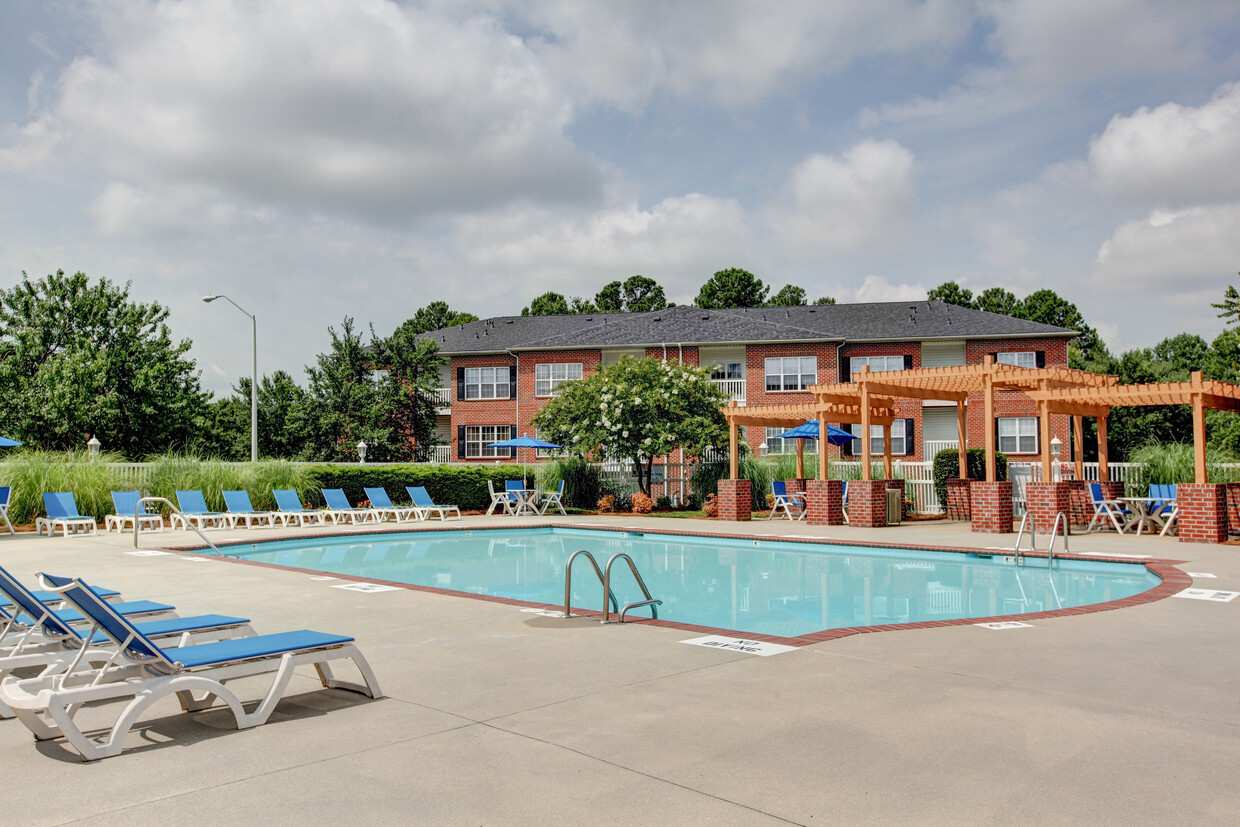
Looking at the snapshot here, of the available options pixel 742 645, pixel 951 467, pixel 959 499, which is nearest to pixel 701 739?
pixel 742 645

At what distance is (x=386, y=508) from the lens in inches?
873

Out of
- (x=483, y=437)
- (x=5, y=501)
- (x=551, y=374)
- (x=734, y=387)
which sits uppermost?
(x=551, y=374)

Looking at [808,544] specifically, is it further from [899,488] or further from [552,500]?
[552,500]

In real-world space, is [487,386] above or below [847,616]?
above

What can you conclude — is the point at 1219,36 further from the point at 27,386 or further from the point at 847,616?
the point at 27,386

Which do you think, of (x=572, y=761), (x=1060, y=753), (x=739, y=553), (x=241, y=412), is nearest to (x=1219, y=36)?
(x=739, y=553)

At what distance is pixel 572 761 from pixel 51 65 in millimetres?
15635

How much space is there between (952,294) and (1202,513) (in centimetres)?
4824

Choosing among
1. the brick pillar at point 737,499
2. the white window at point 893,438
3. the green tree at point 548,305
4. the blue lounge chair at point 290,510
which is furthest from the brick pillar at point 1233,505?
the green tree at point 548,305

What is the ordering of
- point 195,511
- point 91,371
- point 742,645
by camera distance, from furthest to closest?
point 91,371 → point 195,511 → point 742,645

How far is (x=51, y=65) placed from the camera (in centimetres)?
1466

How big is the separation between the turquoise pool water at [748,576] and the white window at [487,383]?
21325 mm

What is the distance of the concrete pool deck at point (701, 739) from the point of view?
348 centimetres

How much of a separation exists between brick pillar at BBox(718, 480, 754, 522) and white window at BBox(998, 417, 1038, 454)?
18.3 meters
